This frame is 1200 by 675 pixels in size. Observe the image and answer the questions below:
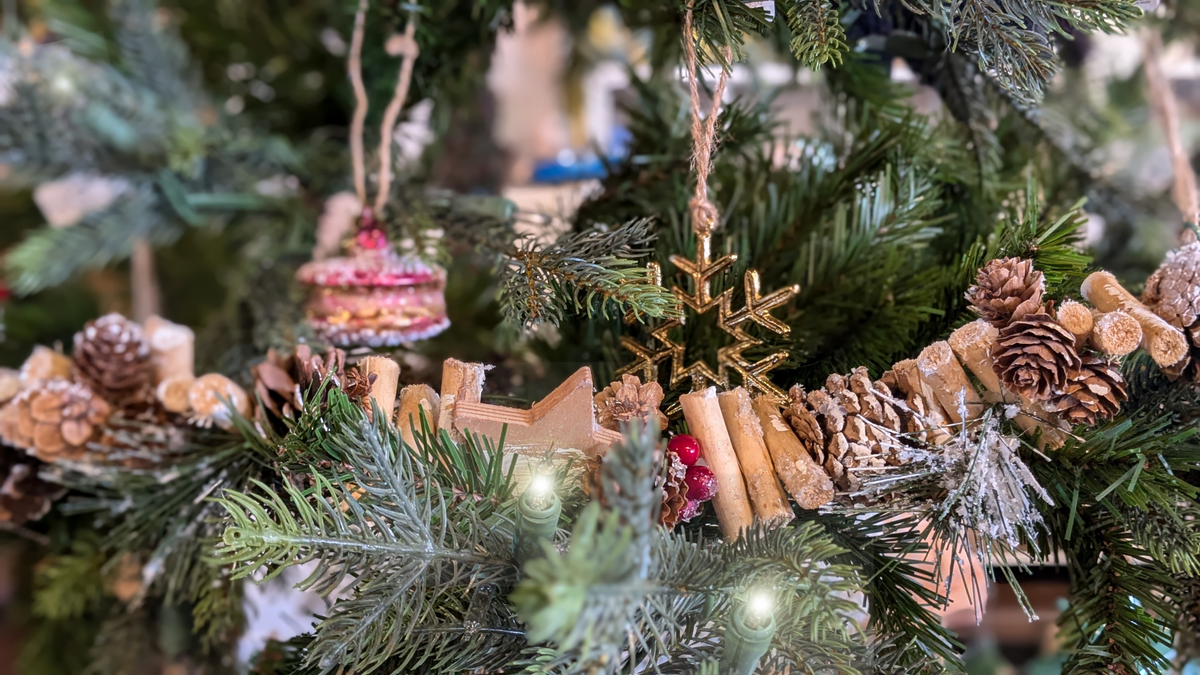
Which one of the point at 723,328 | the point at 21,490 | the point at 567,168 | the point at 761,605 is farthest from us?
the point at 567,168

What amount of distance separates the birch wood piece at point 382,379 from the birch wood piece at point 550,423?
37mm

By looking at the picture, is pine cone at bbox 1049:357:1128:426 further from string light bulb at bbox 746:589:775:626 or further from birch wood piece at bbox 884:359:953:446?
string light bulb at bbox 746:589:775:626

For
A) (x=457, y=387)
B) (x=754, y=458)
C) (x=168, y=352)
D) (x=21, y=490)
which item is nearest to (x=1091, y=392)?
(x=754, y=458)

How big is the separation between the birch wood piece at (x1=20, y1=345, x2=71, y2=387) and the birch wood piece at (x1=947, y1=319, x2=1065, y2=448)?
504 millimetres

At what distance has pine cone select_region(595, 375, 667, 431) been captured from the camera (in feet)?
1.16

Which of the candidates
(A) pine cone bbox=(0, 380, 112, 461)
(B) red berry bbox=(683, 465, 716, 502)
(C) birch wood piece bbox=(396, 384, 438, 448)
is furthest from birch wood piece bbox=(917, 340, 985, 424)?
(A) pine cone bbox=(0, 380, 112, 461)

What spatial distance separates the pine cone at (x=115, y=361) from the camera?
0.46 m

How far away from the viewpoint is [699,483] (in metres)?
0.33

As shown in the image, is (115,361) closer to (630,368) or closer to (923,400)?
(630,368)

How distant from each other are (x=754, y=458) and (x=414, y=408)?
0.16m

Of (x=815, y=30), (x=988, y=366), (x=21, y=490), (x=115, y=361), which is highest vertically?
(x=815, y=30)

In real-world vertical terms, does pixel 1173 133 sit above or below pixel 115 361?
above

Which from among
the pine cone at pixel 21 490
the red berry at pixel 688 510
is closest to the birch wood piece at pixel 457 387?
the red berry at pixel 688 510

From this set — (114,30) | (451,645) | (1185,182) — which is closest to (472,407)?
(451,645)
